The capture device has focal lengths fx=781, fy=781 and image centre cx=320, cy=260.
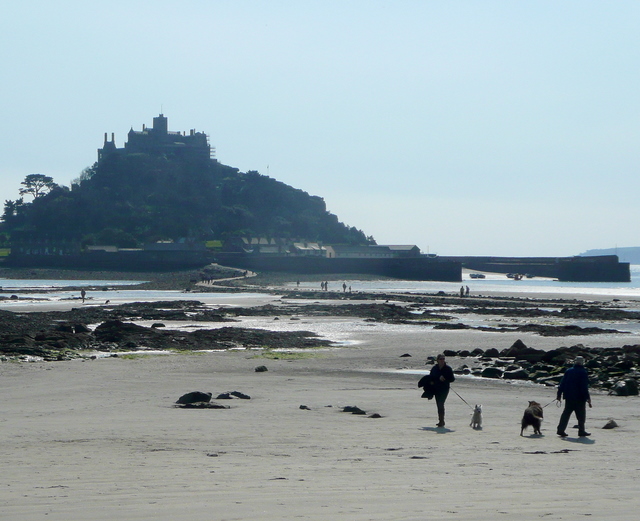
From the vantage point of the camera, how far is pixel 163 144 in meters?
158

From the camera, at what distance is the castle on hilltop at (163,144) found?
512ft

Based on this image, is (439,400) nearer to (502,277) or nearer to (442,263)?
(442,263)

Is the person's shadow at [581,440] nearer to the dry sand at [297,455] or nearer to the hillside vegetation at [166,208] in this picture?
the dry sand at [297,455]

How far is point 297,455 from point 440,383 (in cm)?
358

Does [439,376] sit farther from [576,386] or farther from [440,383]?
[576,386]

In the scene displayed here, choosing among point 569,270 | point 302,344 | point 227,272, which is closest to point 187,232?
point 227,272

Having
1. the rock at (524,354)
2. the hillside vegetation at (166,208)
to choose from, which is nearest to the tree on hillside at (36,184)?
the hillside vegetation at (166,208)

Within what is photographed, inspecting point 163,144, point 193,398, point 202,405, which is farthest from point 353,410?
point 163,144

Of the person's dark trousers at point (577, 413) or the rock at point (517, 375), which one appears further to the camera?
the rock at point (517, 375)

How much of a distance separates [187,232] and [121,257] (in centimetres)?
2699

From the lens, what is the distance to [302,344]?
26.8 metres

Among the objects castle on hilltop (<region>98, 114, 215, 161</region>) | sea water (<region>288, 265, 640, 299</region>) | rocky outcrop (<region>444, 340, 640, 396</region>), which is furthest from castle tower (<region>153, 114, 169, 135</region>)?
rocky outcrop (<region>444, 340, 640, 396</region>)

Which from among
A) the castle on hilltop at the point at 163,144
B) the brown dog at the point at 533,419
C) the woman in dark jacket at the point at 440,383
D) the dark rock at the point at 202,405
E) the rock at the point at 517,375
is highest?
the castle on hilltop at the point at 163,144

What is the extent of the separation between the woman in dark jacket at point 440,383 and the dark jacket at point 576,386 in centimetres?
169
